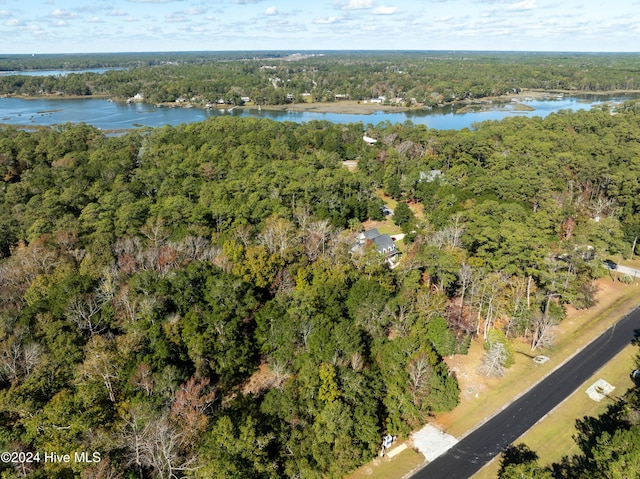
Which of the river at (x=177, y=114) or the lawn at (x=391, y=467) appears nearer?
the lawn at (x=391, y=467)

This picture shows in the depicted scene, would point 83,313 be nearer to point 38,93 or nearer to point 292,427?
point 292,427

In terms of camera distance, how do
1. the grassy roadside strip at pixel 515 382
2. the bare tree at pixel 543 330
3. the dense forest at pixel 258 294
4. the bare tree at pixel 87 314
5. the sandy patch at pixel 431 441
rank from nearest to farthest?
the dense forest at pixel 258 294, the grassy roadside strip at pixel 515 382, the sandy patch at pixel 431 441, the bare tree at pixel 87 314, the bare tree at pixel 543 330

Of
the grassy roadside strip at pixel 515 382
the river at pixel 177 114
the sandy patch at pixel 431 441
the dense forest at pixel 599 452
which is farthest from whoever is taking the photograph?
the river at pixel 177 114

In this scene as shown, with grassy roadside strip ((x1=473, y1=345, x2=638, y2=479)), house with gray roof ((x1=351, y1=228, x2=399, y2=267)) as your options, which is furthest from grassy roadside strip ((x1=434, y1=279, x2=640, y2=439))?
house with gray roof ((x1=351, y1=228, x2=399, y2=267))

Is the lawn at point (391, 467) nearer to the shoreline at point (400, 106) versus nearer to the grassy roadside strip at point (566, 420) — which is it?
the grassy roadside strip at point (566, 420)

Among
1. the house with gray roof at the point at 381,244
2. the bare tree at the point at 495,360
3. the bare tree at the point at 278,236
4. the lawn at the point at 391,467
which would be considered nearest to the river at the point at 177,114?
the house with gray roof at the point at 381,244

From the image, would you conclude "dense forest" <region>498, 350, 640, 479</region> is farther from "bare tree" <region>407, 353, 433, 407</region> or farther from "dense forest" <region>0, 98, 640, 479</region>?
"dense forest" <region>0, 98, 640, 479</region>

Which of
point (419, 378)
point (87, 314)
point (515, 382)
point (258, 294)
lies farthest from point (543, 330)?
point (87, 314)
